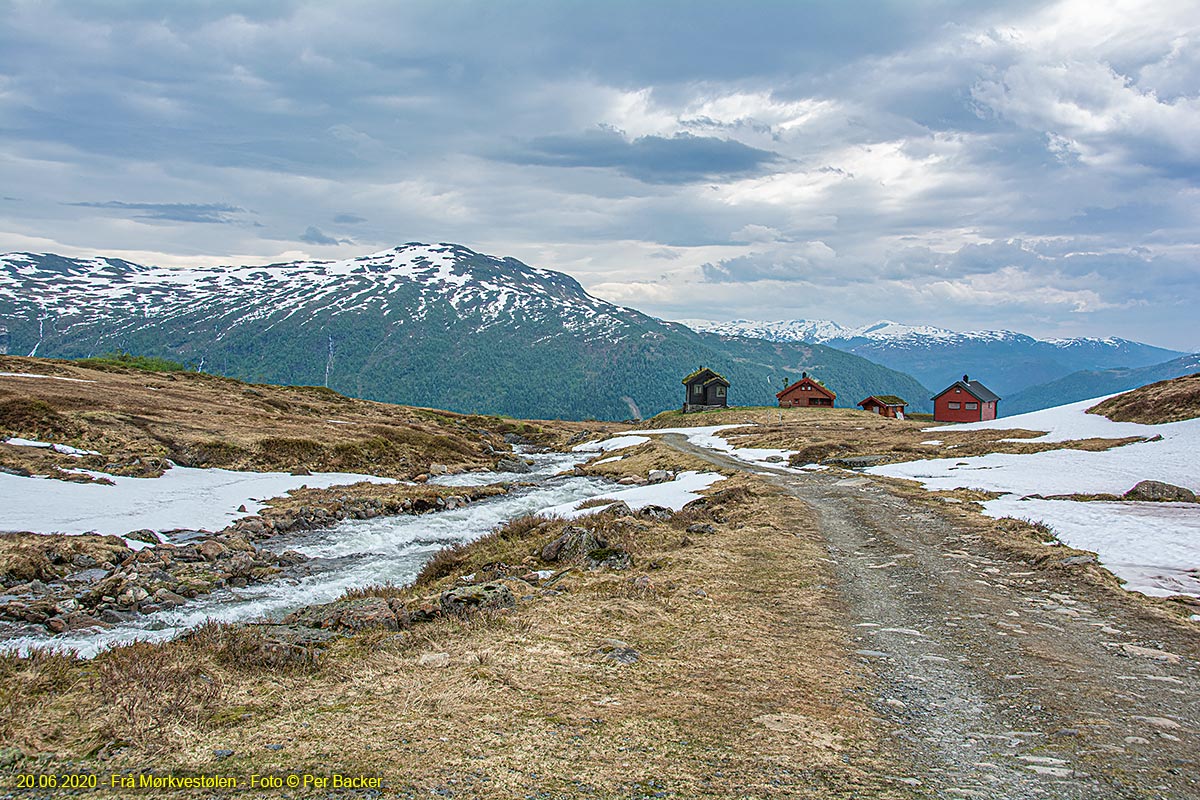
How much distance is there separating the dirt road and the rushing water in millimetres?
13096

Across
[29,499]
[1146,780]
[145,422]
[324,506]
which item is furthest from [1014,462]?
[145,422]

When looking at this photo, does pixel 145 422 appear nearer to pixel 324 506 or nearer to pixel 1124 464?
pixel 324 506

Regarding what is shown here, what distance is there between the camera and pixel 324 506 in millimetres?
31891

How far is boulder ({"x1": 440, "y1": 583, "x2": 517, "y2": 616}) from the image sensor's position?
12.6m

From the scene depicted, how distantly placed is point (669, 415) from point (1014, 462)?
86.9 metres

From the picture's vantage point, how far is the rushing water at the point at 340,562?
1472 cm

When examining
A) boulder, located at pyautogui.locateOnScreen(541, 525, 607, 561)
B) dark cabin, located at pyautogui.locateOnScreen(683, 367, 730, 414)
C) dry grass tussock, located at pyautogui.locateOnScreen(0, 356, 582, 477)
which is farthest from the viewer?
dark cabin, located at pyautogui.locateOnScreen(683, 367, 730, 414)

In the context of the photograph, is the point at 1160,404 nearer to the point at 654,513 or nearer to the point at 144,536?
the point at 654,513

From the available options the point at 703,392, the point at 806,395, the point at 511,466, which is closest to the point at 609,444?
the point at 511,466

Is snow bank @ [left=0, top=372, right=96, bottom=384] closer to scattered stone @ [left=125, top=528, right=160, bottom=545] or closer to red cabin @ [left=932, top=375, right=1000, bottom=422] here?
scattered stone @ [left=125, top=528, right=160, bottom=545]

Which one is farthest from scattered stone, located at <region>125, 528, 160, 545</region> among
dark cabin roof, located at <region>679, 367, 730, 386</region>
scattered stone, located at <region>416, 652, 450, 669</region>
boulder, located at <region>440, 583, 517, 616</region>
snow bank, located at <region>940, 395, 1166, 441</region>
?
dark cabin roof, located at <region>679, 367, 730, 386</region>

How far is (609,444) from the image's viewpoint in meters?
80.8

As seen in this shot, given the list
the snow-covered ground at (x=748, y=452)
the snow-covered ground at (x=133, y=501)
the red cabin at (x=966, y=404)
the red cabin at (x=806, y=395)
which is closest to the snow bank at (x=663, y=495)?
the snow-covered ground at (x=748, y=452)

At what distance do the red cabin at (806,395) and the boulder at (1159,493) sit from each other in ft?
320
